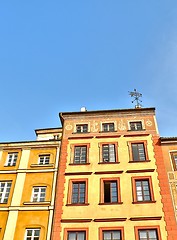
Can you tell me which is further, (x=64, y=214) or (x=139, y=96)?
(x=139, y=96)

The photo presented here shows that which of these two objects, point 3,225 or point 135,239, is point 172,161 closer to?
point 135,239

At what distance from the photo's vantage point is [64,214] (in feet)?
73.2

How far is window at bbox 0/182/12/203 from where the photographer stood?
2372 centimetres

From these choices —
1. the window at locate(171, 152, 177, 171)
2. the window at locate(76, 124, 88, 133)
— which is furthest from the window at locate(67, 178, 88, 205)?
the window at locate(171, 152, 177, 171)

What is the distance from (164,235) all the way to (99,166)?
7633 mm

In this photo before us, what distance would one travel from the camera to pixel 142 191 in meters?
23.1

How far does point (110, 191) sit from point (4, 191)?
9.03m

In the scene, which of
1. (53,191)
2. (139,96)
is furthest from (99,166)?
(139,96)

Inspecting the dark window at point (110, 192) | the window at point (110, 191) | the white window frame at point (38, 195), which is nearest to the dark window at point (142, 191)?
the window at point (110, 191)

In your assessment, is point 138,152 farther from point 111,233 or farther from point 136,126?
point 111,233

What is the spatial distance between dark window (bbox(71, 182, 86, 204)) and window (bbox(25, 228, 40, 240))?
352cm

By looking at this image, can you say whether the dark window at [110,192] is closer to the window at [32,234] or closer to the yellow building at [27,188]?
the yellow building at [27,188]

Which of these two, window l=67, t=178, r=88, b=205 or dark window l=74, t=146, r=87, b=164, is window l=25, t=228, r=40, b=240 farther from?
dark window l=74, t=146, r=87, b=164

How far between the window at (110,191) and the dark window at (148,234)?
2.98 metres
